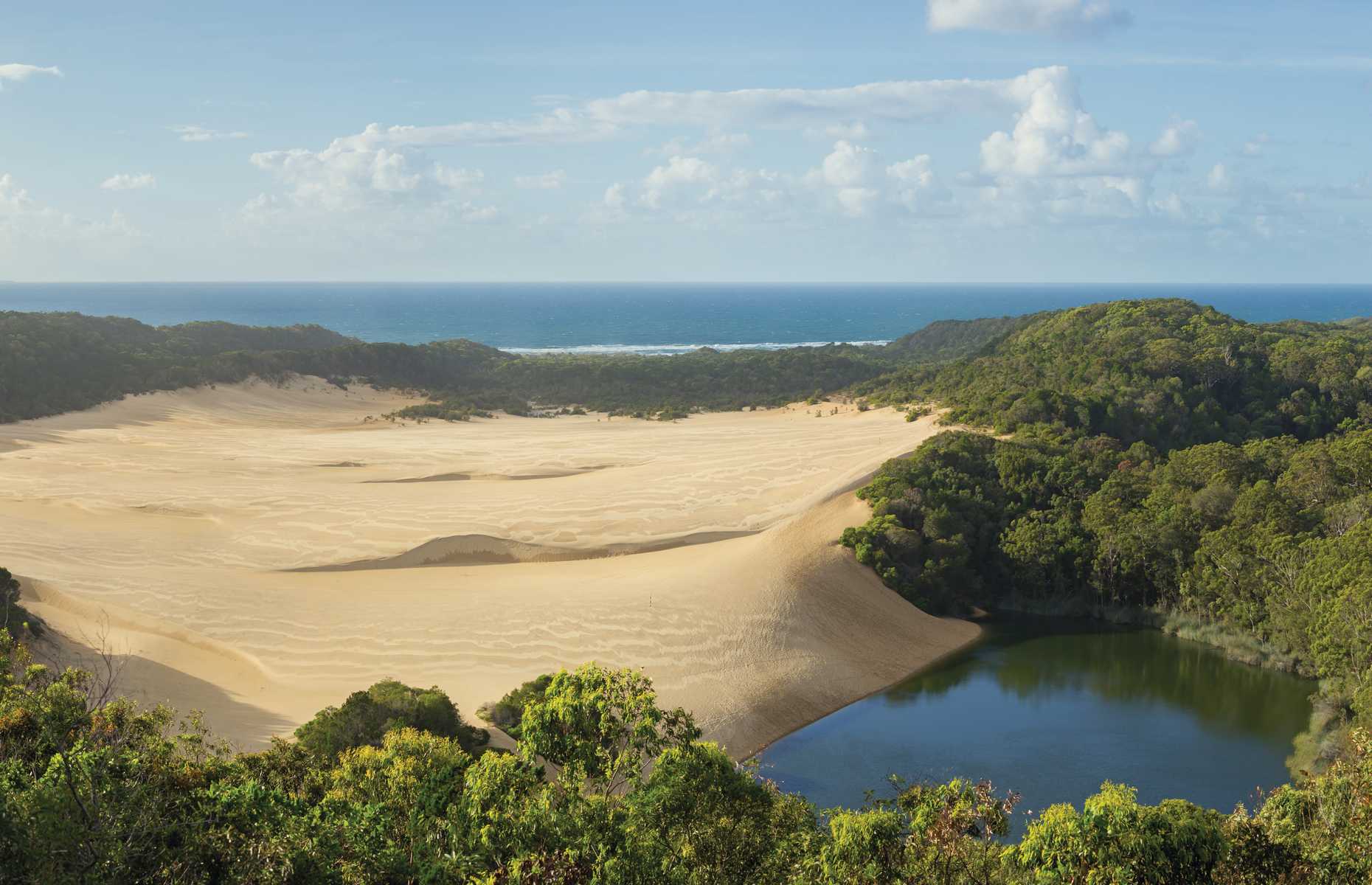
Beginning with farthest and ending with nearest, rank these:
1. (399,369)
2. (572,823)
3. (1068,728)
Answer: (399,369) → (1068,728) → (572,823)

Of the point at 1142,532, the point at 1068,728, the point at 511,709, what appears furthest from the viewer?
the point at 1142,532

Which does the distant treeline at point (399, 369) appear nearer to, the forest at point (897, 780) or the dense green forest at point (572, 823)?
the forest at point (897, 780)

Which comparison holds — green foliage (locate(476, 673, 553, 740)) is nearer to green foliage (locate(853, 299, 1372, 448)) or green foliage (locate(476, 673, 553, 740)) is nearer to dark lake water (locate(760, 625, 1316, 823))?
dark lake water (locate(760, 625, 1316, 823))

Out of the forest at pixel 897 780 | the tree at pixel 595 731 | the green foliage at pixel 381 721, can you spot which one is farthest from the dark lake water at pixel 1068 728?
the tree at pixel 595 731

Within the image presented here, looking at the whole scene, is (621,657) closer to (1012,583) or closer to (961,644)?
(961,644)

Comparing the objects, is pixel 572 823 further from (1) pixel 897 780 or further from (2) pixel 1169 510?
(2) pixel 1169 510

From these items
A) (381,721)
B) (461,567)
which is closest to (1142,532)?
(461,567)

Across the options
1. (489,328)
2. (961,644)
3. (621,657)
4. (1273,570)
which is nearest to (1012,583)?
(961,644)
